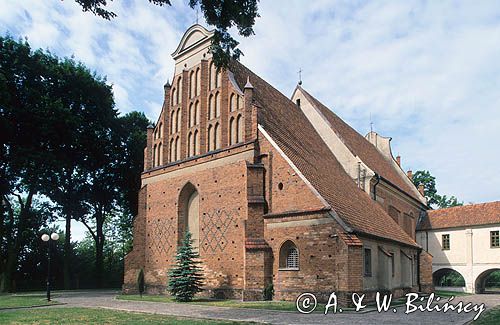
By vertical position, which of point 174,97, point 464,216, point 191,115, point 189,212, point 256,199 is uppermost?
point 174,97

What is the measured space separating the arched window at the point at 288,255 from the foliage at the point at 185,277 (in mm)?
3925

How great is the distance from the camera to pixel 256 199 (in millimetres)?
21359

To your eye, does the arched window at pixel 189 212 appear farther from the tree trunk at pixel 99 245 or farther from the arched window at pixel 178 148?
the tree trunk at pixel 99 245

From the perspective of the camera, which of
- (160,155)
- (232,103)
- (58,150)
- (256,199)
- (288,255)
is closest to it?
(288,255)

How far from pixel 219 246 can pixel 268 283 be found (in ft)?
11.4

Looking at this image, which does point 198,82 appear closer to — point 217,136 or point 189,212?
point 217,136

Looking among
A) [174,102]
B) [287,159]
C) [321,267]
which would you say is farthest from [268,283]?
[174,102]

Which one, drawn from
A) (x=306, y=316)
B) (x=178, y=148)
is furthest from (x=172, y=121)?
(x=306, y=316)

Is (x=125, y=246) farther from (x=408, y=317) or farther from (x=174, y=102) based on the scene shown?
(x=408, y=317)

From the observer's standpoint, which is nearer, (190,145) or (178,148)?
(190,145)

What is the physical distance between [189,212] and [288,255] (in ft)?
23.3

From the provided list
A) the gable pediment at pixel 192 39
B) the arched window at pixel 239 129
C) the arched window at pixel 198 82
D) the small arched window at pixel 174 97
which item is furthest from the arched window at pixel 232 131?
the gable pediment at pixel 192 39

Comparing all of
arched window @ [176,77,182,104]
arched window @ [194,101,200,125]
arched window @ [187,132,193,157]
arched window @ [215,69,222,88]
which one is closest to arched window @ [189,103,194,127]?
arched window @ [194,101,200,125]

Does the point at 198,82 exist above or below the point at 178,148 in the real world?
above
